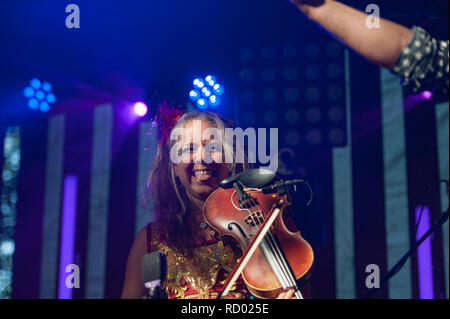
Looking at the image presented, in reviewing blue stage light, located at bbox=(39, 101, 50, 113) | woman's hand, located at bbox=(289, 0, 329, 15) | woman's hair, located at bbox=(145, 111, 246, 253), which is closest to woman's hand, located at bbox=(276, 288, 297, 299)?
woman's hair, located at bbox=(145, 111, 246, 253)

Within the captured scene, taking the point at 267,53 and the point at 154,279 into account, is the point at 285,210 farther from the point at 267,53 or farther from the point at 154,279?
the point at 267,53

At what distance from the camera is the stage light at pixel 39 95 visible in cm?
416

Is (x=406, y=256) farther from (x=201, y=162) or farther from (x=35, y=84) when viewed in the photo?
(x=35, y=84)

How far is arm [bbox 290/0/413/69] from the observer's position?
1119 mm

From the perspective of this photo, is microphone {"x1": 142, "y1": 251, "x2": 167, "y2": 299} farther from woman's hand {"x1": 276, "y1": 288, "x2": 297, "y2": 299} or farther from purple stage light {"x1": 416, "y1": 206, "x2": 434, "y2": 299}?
purple stage light {"x1": 416, "y1": 206, "x2": 434, "y2": 299}

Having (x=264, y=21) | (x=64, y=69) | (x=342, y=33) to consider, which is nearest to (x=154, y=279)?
(x=342, y=33)

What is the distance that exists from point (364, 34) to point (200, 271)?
5.27ft

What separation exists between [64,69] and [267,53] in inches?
74.6

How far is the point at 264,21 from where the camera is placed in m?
3.67

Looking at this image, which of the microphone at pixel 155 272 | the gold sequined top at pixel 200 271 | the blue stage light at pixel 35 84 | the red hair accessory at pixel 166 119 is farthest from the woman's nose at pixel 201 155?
the blue stage light at pixel 35 84

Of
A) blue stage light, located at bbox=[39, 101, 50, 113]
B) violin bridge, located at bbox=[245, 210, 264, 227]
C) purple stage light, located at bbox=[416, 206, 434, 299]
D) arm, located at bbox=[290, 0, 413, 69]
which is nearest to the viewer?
arm, located at bbox=[290, 0, 413, 69]

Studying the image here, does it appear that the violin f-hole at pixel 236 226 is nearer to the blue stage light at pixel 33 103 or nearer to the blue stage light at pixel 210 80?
the blue stage light at pixel 210 80

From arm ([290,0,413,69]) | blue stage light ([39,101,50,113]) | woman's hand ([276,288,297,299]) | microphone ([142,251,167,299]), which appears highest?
blue stage light ([39,101,50,113])

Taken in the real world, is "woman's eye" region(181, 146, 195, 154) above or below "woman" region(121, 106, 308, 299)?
above
